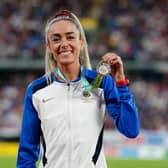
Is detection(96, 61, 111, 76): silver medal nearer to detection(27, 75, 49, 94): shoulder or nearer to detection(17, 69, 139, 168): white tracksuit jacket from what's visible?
detection(17, 69, 139, 168): white tracksuit jacket

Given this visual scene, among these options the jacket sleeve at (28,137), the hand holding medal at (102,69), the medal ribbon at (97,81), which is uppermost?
the hand holding medal at (102,69)

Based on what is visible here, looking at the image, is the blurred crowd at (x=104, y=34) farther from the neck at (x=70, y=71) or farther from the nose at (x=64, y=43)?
the nose at (x=64, y=43)

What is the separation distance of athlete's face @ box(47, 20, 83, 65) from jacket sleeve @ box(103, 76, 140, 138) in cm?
33

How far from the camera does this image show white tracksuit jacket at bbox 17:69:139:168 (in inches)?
161

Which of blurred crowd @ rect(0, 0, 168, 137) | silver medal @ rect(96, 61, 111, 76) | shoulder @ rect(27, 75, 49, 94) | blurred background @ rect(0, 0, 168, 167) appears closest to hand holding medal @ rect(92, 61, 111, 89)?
silver medal @ rect(96, 61, 111, 76)

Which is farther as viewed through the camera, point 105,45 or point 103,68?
point 105,45

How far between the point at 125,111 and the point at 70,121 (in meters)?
0.33

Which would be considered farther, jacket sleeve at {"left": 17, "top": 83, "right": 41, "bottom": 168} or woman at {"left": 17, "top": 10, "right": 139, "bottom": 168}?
jacket sleeve at {"left": 17, "top": 83, "right": 41, "bottom": 168}

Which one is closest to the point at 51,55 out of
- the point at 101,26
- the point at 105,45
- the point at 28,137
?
the point at 28,137

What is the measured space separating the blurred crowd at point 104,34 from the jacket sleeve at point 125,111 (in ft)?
56.8

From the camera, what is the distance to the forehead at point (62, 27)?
4.20 meters

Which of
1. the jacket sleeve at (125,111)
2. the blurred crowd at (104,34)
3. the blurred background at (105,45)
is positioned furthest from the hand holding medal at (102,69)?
the blurred crowd at (104,34)

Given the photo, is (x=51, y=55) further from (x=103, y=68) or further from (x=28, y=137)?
(x=28, y=137)

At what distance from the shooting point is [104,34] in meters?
24.1
